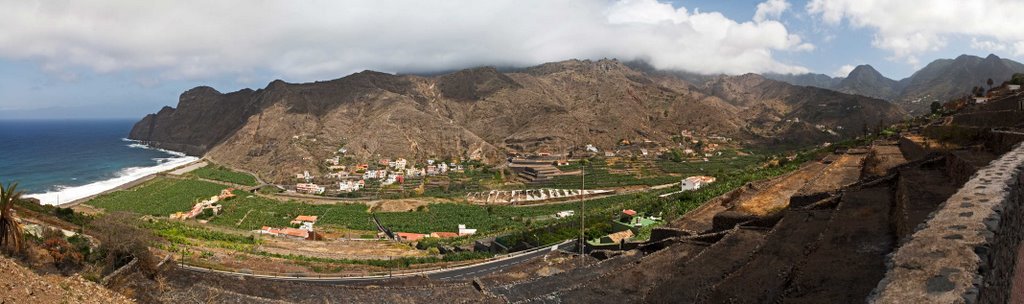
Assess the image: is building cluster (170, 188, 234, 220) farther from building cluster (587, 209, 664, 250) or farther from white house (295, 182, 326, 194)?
building cluster (587, 209, 664, 250)

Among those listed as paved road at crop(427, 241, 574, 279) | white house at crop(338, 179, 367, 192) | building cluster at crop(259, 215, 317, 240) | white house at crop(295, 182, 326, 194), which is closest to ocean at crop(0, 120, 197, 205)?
white house at crop(295, 182, 326, 194)

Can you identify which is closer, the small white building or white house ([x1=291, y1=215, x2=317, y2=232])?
white house ([x1=291, y1=215, x2=317, y2=232])

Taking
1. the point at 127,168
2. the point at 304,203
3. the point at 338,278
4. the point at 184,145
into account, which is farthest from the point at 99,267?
the point at 184,145

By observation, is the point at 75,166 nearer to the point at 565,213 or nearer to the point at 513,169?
the point at 513,169

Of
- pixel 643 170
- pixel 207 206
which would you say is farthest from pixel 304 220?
pixel 643 170

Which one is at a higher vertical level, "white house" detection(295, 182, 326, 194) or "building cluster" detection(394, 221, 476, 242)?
"white house" detection(295, 182, 326, 194)

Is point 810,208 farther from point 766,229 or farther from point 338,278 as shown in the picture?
point 338,278
